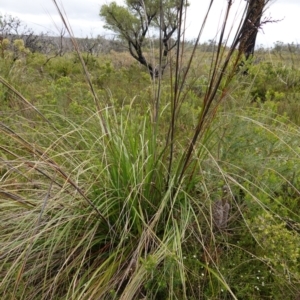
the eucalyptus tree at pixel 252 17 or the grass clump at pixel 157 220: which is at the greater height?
the eucalyptus tree at pixel 252 17

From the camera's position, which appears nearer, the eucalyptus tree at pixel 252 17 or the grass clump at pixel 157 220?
the eucalyptus tree at pixel 252 17

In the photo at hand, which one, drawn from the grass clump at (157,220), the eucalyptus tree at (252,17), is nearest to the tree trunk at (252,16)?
the eucalyptus tree at (252,17)

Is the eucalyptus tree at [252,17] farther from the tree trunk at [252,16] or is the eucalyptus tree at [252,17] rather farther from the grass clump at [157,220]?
the grass clump at [157,220]

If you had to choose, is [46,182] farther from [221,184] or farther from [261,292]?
[261,292]

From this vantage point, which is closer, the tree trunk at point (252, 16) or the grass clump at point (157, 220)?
the tree trunk at point (252, 16)

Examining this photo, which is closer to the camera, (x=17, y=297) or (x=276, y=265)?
(x=276, y=265)

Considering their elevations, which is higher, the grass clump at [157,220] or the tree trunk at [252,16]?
the tree trunk at [252,16]

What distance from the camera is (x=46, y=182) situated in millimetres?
2062

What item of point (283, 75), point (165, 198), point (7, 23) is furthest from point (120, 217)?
point (7, 23)

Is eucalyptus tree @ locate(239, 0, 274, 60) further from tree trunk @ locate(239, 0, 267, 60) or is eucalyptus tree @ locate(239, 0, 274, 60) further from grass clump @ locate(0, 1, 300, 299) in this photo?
grass clump @ locate(0, 1, 300, 299)

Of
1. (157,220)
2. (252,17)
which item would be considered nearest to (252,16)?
(252,17)

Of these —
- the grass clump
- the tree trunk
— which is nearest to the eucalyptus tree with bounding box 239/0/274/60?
the tree trunk

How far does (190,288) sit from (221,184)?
1.63ft

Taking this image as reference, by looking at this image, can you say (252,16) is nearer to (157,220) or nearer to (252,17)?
(252,17)
